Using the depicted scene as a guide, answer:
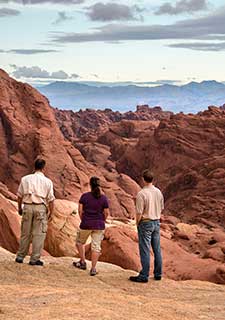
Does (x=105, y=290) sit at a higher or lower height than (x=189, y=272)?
higher

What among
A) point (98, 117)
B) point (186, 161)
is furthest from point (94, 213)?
point (98, 117)

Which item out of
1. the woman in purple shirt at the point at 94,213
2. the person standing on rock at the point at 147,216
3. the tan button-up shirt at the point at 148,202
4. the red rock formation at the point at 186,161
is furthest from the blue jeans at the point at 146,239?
the red rock formation at the point at 186,161

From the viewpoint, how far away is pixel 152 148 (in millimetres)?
82750

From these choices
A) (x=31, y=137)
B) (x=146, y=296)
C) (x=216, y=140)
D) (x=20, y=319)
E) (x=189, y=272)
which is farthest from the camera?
(x=216, y=140)

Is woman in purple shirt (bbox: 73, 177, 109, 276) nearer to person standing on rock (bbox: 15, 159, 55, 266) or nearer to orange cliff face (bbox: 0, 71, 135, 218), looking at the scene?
person standing on rock (bbox: 15, 159, 55, 266)

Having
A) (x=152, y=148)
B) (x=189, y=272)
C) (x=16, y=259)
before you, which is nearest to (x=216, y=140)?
(x=152, y=148)

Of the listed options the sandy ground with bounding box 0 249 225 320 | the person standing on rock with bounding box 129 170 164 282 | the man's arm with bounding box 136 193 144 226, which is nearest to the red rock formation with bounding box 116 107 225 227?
the sandy ground with bounding box 0 249 225 320

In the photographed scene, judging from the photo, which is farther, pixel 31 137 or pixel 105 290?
pixel 31 137

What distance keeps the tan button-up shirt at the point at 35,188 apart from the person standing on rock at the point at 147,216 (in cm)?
206

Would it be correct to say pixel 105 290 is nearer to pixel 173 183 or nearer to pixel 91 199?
pixel 91 199

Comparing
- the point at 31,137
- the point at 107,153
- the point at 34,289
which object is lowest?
the point at 107,153

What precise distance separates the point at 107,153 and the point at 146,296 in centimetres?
7971

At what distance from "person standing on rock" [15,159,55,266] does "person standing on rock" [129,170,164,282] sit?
6.61 ft

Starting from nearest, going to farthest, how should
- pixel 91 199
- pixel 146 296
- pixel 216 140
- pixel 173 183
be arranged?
1. pixel 146 296
2. pixel 91 199
3. pixel 173 183
4. pixel 216 140
